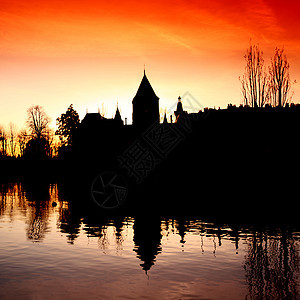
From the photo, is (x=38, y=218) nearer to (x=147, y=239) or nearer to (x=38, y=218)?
(x=38, y=218)

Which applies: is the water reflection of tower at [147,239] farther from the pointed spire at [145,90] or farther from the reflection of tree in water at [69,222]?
the pointed spire at [145,90]

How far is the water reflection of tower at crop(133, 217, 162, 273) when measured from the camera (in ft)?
50.7

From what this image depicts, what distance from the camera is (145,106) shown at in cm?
8856

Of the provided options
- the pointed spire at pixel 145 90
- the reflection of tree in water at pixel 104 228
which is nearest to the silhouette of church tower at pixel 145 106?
the pointed spire at pixel 145 90

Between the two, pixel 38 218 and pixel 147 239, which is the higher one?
pixel 38 218

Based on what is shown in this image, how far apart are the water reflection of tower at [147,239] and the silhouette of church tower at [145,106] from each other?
207ft

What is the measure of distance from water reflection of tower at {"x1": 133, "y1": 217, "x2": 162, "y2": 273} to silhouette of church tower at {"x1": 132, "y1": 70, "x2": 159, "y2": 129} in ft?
207

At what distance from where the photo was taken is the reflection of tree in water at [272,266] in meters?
11.3

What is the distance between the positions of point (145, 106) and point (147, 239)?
70.4 m

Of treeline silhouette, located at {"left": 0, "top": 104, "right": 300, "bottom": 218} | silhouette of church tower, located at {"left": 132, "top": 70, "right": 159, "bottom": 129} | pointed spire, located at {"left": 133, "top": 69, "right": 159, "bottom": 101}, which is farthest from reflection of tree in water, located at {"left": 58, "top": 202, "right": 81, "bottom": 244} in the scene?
pointed spire, located at {"left": 133, "top": 69, "right": 159, "bottom": 101}

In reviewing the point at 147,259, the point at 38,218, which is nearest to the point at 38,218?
the point at 38,218

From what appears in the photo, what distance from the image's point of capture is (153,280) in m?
12.5

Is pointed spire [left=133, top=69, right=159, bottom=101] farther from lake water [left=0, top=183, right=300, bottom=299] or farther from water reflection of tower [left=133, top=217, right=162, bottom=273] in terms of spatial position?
lake water [left=0, top=183, right=300, bottom=299]

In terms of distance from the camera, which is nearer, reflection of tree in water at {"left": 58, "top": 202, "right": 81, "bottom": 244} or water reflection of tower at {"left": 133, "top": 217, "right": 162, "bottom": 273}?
water reflection of tower at {"left": 133, "top": 217, "right": 162, "bottom": 273}
